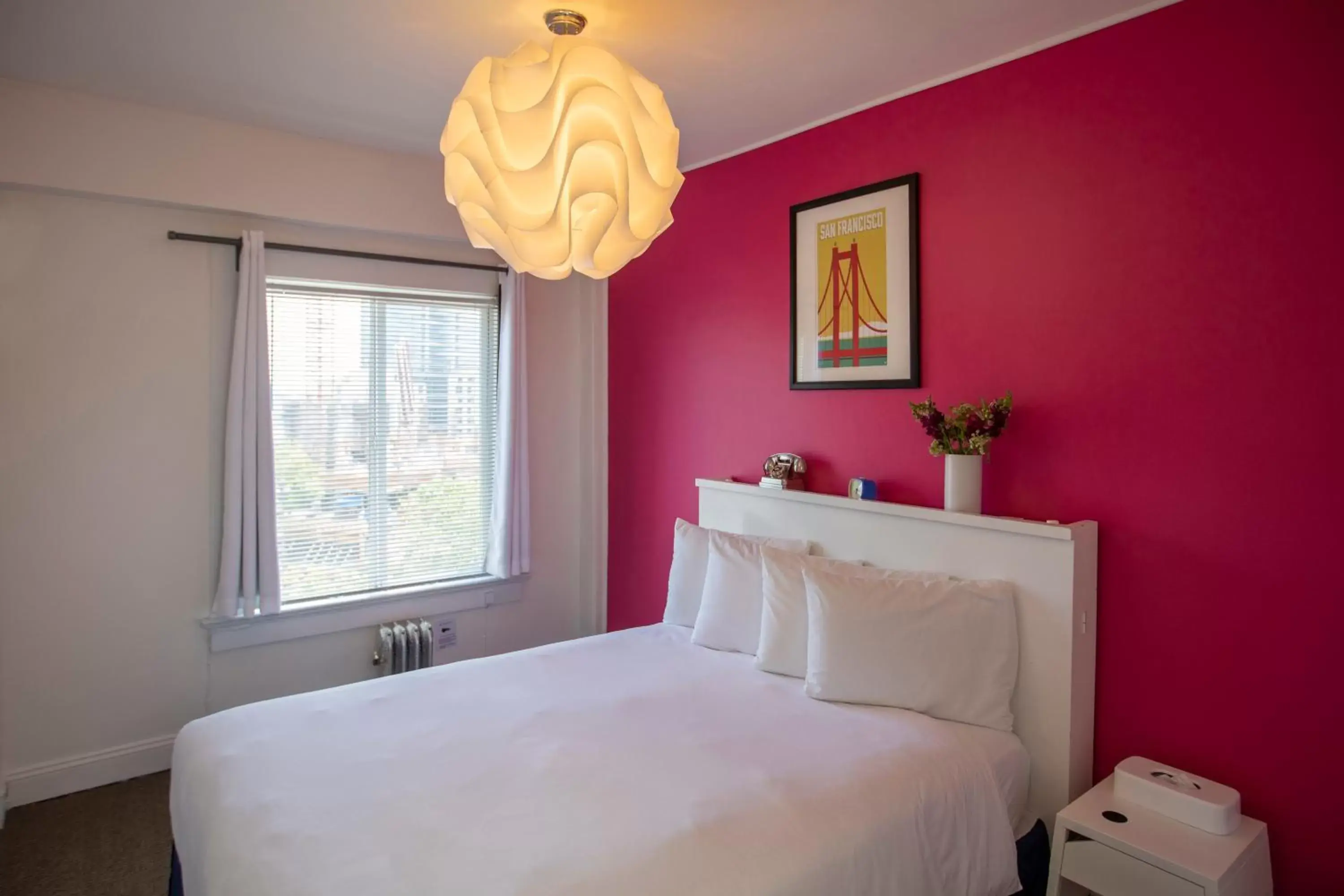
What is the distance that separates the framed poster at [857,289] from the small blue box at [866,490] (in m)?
0.36

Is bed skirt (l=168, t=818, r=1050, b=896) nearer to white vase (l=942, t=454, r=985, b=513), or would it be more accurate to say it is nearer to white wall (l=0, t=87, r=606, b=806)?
white vase (l=942, t=454, r=985, b=513)

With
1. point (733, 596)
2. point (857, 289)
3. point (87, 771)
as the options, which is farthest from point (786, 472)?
point (87, 771)

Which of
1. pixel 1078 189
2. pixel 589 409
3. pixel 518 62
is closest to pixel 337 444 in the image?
pixel 589 409

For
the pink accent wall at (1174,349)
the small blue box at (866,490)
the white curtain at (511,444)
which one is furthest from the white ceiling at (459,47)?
the small blue box at (866,490)

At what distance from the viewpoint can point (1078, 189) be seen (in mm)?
2242

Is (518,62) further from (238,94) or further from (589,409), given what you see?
(589,409)

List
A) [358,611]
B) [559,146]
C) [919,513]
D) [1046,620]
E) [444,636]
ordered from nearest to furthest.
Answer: [559,146]
[1046,620]
[919,513]
[358,611]
[444,636]

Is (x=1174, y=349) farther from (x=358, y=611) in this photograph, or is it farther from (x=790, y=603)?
(x=358, y=611)

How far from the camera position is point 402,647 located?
3.53 metres

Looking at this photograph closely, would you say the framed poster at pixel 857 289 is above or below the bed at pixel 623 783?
above

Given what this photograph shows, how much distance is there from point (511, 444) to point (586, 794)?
7.67ft

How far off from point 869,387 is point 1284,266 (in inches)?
49.1

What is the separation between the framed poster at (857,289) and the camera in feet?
8.76

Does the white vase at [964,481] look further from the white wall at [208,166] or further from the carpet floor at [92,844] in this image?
the carpet floor at [92,844]
